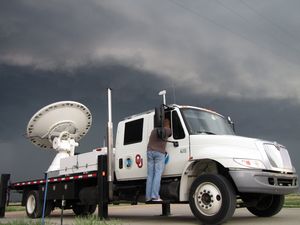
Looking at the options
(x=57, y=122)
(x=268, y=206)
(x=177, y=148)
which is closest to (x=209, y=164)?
(x=177, y=148)

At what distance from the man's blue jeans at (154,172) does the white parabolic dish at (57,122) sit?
789 centimetres

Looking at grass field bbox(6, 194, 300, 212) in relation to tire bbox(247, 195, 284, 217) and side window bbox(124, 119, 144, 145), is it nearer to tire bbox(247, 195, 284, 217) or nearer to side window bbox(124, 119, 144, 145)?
tire bbox(247, 195, 284, 217)

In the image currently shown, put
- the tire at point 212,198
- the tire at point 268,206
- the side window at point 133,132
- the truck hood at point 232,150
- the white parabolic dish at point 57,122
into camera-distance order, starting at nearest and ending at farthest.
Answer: the tire at point 212,198
the truck hood at point 232,150
the tire at point 268,206
the side window at point 133,132
the white parabolic dish at point 57,122

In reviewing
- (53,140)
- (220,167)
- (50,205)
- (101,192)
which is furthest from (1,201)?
(220,167)

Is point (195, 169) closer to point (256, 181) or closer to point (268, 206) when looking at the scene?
point (256, 181)

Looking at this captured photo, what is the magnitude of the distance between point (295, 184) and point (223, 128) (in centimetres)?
198

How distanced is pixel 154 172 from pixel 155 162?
0.22 metres

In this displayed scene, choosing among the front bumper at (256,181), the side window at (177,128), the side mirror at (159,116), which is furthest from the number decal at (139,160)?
the front bumper at (256,181)

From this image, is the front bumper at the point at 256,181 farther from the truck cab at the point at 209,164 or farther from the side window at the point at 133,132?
the side window at the point at 133,132

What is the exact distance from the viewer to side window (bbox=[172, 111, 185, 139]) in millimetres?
9430

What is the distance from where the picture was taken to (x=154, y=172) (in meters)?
9.42

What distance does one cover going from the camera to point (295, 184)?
946cm

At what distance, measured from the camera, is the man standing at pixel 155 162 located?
9.33m

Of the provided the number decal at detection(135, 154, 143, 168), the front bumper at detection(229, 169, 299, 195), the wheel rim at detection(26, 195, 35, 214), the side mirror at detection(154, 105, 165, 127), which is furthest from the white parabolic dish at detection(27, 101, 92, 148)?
the front bumper at detection(229, 169, 299, 195)
